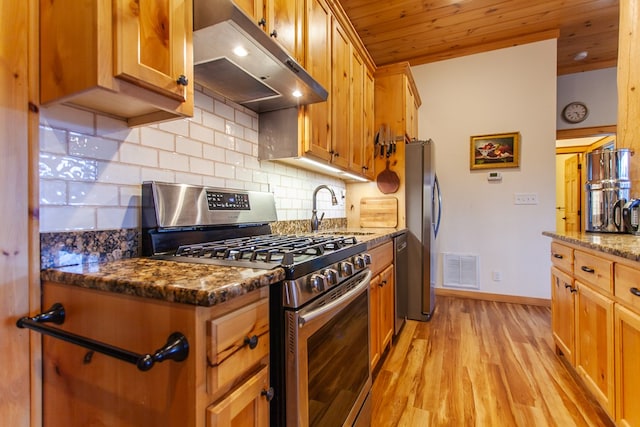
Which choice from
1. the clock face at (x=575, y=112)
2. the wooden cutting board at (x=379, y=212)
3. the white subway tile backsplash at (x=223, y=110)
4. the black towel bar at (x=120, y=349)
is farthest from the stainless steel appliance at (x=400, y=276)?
the clock face at (x=575, y=112)

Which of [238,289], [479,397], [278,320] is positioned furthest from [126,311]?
[479,397]

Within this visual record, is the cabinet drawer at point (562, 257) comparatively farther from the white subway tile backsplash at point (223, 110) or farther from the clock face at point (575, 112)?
the clock face at point (575, 112)

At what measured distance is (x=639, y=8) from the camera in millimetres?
1988

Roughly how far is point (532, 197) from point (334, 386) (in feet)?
10.8

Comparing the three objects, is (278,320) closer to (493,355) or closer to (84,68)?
(84,68)

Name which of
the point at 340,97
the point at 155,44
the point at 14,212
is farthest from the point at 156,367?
the point at 340,97

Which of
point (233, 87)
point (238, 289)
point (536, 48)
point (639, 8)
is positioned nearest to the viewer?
point (238, 289)

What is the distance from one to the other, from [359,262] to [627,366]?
1158 millimetres

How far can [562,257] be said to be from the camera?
193 cm

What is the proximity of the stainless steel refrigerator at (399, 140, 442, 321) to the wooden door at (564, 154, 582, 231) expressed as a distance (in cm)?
406

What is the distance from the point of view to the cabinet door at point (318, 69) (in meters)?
1.77

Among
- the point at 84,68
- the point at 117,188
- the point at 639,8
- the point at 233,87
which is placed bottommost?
the point at 117,188

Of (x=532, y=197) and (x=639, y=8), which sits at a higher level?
(x=639, y=8)

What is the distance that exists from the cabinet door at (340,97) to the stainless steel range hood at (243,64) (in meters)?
0.47
